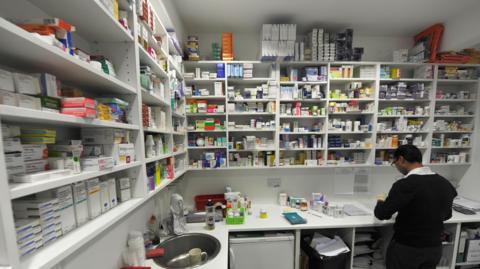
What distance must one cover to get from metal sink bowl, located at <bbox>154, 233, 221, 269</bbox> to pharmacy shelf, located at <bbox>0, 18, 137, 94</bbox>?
1.40 metres

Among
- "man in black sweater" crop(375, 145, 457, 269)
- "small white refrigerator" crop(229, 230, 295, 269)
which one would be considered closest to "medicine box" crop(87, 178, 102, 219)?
"small white refrigerator" crop(229, 230, 295, 269)

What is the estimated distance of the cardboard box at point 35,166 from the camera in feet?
1.90

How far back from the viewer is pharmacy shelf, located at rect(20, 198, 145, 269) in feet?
1.70

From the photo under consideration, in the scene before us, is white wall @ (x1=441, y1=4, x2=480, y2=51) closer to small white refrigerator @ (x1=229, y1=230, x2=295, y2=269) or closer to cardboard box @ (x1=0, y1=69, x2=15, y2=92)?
small white refrigerator @ (x1=229, y1=230, x2=295, y2=269)

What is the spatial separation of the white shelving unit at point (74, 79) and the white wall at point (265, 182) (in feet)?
3.92

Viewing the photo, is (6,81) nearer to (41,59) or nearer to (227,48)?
(41,59)

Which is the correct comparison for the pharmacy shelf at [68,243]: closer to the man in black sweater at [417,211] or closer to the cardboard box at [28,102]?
the cardboard box at [28,102]

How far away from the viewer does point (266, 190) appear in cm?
261

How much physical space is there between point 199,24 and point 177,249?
8.53 ft

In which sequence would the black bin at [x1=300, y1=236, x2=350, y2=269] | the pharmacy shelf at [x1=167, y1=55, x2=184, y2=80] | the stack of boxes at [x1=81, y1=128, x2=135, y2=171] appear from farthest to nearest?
the black bin at [x1=300, y1=236, x2=350, y2=269] < the pharmacy shelf at [x1=167, y1=55, x2=184, y2=80] < the stack of boxes at [x1=81, y1=128, x2=135, y2=171]

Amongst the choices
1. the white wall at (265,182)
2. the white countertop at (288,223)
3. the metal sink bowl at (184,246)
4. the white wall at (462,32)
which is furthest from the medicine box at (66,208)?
the white wall at (462,32)

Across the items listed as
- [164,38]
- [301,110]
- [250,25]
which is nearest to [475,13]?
[301,110]

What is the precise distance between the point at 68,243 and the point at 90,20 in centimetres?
94

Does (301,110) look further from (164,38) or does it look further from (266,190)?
(164,38)
